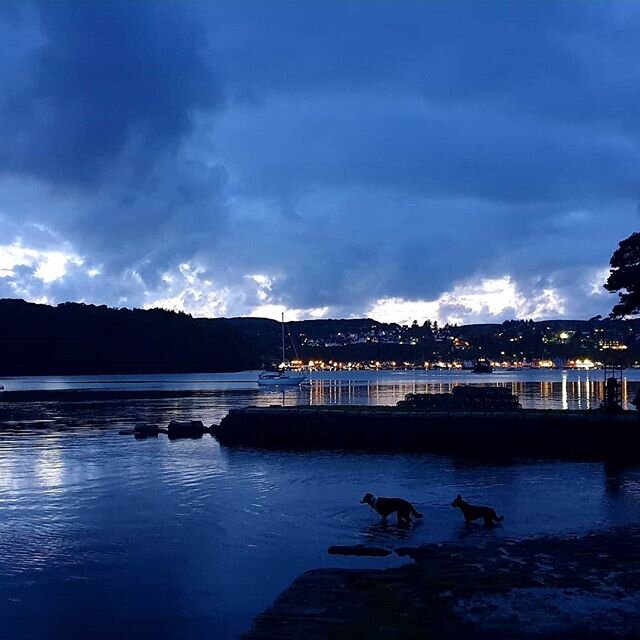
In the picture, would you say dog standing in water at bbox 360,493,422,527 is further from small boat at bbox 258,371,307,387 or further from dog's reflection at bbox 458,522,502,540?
small boat at bbox 258,371,307,387

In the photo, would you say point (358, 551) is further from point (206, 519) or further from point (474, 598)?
point (206, 519)

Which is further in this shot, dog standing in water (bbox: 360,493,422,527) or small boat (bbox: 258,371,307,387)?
small boat (bbox: 258,371,307,387)

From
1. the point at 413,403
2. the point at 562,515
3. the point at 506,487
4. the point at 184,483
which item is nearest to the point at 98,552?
the point at 184,483

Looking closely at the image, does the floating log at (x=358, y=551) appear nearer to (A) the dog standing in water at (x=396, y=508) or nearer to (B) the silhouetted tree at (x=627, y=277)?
(A) the dog standing in water at (x=396, y=508)

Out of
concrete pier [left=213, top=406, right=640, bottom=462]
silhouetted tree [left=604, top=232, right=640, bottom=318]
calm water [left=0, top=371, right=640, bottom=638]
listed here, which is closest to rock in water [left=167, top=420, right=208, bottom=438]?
concrete pier [left=213, top=406, right=640, bottom=462]

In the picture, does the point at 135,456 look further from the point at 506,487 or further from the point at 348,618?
the point at 348,618

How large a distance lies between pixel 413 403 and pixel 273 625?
3859 cm

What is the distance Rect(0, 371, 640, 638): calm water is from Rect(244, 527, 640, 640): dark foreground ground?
1.39 metres

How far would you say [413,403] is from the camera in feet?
162

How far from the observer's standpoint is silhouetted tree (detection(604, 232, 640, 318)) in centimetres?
4128

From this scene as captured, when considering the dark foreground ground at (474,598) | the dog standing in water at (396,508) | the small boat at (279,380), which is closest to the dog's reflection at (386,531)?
the dog standing in water at (396,508)

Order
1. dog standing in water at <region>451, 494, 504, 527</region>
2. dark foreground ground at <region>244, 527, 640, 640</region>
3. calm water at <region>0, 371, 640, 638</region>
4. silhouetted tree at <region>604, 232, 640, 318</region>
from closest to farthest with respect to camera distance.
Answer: dark foreground ground at <region>244, 527, 640, 640</region>, calm water at <region>0, 371, 640, 638</region>, dog standing in water at <region>451, 494, 504, 527</region>, silhouetted tree at <region>604, 232, 640, 318</region>

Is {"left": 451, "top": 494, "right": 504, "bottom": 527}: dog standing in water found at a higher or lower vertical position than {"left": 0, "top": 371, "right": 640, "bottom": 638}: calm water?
higher

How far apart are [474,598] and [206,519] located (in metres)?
10.6
